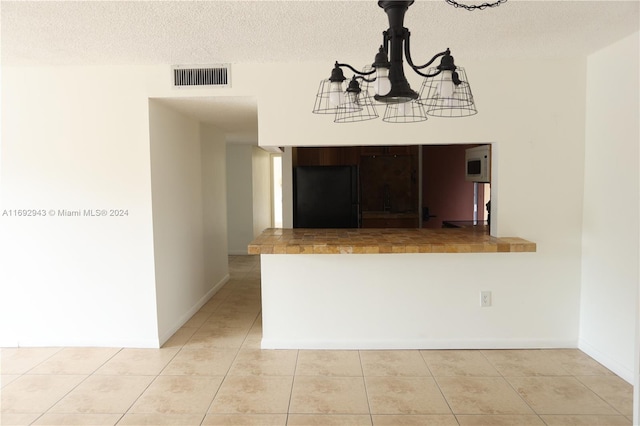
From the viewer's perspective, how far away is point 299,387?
117 inches

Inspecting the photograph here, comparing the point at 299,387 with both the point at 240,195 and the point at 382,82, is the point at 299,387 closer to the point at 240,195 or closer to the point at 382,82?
the point at 382,82

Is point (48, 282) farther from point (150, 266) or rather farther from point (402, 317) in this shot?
point (402, 317)

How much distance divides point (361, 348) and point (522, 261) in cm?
142

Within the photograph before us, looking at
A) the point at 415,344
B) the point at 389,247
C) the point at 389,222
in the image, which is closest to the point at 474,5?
the point at 389,247

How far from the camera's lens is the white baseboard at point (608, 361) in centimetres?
298

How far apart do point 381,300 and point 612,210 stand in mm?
1741

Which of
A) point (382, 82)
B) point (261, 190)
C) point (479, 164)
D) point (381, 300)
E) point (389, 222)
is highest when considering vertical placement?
point (382, 82)

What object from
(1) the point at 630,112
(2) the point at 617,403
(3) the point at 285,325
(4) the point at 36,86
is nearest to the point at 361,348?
(3) the point at 285,325

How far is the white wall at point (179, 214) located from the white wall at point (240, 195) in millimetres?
2757

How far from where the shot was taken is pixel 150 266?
3631 mm

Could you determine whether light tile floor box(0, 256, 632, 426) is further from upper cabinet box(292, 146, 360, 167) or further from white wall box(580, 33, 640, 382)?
upper cabinet box(292, 146, 360, 167)

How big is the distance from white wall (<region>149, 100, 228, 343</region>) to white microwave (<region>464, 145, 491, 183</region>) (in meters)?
2.70

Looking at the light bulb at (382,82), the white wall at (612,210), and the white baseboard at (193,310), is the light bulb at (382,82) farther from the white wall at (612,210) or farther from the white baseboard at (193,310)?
the white baseboard at (193,310)

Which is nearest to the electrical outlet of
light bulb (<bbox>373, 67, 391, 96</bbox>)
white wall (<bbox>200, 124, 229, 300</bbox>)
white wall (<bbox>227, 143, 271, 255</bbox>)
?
light bulb (<bbox>373, 67, 391, 96</bbox>)
